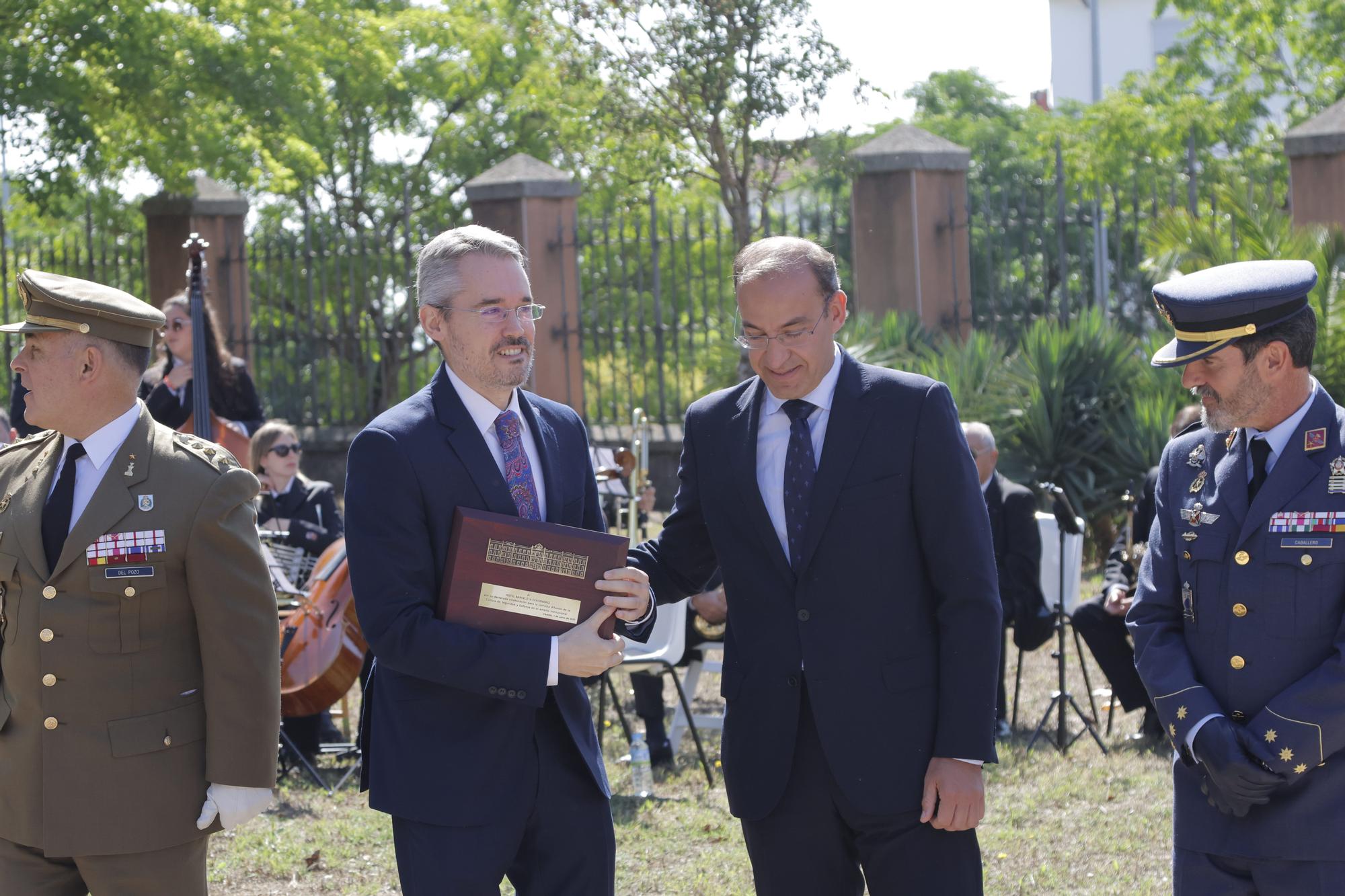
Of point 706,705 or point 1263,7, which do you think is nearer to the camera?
point 706,705

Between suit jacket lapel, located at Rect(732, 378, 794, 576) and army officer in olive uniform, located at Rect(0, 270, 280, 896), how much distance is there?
1.09 meters

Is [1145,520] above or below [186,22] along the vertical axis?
below

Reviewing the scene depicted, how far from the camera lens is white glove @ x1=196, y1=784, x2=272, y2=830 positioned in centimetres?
331

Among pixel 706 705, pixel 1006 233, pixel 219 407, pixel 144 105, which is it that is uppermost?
pixel 144 105

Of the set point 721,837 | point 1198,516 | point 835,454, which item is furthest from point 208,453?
point 721,837

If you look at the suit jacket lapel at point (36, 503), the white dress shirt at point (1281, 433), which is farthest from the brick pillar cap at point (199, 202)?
the white dress shirt at point (1281, 433)

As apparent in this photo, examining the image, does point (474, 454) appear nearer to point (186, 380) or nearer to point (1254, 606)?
point (1254, 606)

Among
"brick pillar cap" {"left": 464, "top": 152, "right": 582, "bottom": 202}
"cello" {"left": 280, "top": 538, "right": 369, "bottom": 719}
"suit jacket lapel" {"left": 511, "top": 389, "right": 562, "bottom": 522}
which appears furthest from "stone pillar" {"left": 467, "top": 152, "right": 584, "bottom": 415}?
"suit jacket lapel" {"left": 511, "top": 389, "right": 562, "bottom": 522}

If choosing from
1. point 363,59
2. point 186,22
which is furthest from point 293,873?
point 363,59

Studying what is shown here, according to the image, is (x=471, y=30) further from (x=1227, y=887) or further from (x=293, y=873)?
(x=1227, y=887)

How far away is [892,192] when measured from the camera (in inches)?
557

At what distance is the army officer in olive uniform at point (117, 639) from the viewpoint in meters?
3.25

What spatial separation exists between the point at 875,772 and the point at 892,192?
451 inches

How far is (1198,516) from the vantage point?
3.41 m
